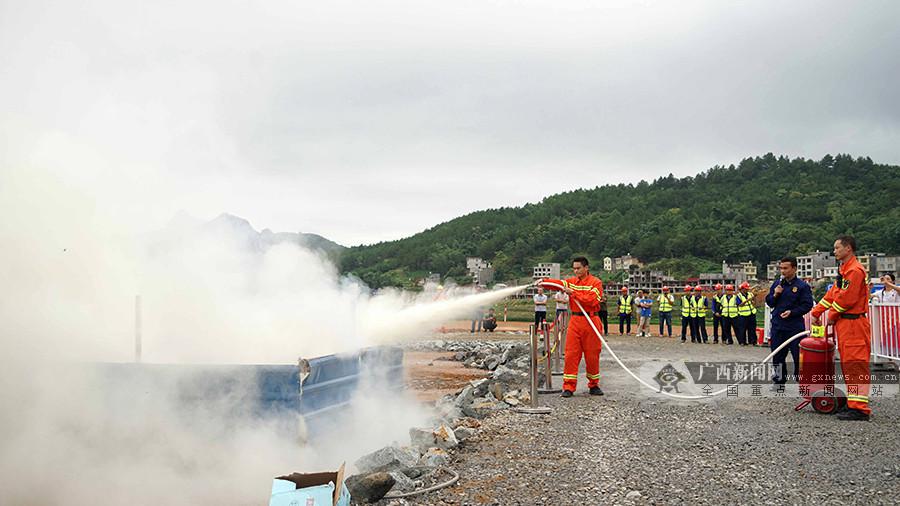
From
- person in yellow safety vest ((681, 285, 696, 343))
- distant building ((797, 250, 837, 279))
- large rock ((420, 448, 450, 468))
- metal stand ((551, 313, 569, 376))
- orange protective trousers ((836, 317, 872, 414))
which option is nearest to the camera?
large rock ((420, 448, 450, 468))

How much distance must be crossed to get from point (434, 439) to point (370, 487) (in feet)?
6.72

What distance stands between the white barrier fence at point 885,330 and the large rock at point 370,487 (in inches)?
382

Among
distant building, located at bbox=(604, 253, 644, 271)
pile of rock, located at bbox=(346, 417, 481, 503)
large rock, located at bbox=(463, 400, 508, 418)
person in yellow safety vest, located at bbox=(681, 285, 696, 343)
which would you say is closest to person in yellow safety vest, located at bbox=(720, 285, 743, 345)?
person in yellow safety vest, located at bbox=(681, 285, 696, 343)

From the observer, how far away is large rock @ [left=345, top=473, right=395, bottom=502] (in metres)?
5.13

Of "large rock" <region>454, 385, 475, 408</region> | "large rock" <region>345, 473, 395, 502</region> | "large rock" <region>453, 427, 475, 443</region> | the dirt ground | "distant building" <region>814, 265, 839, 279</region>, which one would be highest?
"distant building" <region>814, 265, 839, 279</region>

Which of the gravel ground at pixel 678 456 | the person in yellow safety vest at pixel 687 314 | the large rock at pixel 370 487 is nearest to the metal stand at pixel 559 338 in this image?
the gravel ground at pixel 678 456

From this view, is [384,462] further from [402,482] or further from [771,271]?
[771,271]

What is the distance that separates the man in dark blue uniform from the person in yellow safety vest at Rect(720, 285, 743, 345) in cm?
1049

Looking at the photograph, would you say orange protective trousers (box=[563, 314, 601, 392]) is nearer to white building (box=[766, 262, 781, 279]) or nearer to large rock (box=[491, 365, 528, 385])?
large rock (box=[491, 365, 528, 385])

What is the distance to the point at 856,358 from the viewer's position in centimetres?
777

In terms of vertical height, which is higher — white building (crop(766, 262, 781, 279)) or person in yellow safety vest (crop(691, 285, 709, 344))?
white building (crop(766, 262, 781, 279))

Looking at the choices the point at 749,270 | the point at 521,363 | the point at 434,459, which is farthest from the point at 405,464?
the point at 749,270

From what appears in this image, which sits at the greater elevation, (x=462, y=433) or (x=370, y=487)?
(x=370, y=487)

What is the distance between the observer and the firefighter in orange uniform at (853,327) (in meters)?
7.80
